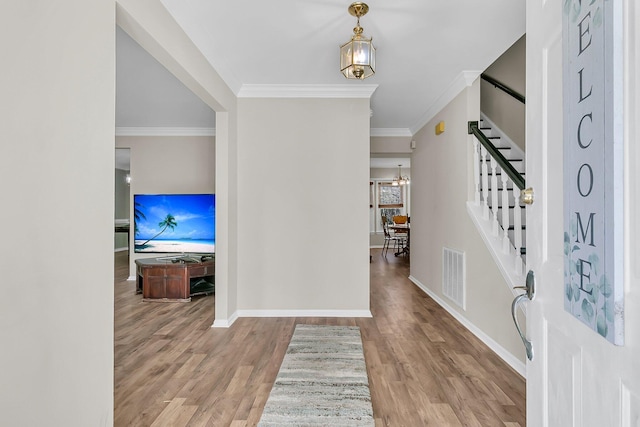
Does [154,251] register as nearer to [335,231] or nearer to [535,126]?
[335,231]

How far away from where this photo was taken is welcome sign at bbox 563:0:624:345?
2.02 feet

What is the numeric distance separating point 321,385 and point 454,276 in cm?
211

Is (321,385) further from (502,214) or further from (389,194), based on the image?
(389,194)

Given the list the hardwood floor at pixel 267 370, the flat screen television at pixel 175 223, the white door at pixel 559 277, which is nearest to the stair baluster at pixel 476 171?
the hardwood floor at pixel 267 370

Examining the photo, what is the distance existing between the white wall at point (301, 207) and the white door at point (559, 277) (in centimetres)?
267

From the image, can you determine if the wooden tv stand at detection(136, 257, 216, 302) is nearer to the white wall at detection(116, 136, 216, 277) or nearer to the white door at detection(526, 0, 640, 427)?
the white wall at detection(116, 136, 216, 277)

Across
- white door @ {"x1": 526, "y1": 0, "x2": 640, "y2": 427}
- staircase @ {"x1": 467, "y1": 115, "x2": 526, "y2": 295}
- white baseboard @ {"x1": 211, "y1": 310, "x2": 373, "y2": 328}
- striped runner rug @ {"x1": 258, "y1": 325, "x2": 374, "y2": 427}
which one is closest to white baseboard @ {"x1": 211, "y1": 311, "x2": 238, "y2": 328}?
white baseboard @ {"x1": 211, "y1": 310, "x2": 373, "y2": 328}

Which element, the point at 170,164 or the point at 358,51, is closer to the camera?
the point at 358,51

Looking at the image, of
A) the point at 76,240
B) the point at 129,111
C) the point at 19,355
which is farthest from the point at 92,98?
the point at 129,111

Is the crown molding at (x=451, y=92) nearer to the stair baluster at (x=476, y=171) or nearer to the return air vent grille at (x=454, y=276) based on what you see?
the stair baluster at (x=476, y=171)

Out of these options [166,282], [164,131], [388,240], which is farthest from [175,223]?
[388,240]

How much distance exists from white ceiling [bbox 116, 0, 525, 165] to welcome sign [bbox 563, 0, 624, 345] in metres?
1.85

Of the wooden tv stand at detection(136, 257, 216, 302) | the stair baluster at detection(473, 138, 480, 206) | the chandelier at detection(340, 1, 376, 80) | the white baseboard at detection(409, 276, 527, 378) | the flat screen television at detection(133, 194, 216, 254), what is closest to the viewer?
the chandelier at detection(340, 1, 376, 80)

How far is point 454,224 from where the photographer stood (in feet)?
12.0
